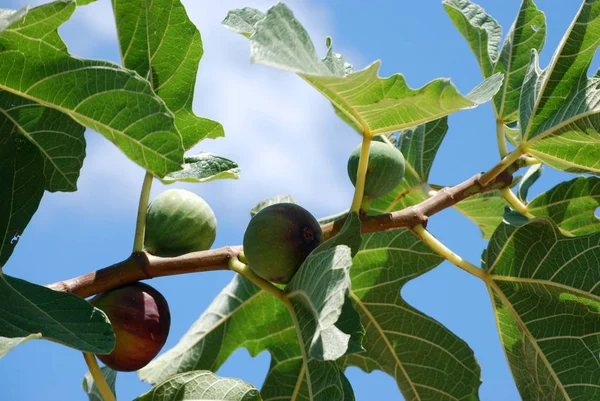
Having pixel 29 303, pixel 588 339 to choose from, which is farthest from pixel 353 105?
pixel 588 339

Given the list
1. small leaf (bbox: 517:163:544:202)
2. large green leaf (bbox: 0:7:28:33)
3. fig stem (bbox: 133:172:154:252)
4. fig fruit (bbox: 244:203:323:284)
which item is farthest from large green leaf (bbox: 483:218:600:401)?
large green leaf (bbox: 0:7:28:33)

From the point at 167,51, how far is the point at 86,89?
12.4 inches

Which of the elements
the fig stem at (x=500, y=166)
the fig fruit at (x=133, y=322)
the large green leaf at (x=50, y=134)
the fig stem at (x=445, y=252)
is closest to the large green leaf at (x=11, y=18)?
the large green leaf at (x=50, y=134)

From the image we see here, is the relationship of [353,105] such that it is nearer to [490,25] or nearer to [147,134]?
[147,134]

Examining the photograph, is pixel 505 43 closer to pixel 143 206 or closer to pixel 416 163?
pixel 416 163

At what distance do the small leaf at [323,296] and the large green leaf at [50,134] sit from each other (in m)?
0.58

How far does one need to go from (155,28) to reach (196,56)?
11 centimetres

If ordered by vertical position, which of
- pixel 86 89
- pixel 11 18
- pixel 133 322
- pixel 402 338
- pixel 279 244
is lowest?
pixel 402 338

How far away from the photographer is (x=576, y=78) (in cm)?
193

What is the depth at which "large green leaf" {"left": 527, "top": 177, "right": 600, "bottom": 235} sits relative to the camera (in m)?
2.11

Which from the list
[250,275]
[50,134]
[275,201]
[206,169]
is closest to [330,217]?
[275,201]

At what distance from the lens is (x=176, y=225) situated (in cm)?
175

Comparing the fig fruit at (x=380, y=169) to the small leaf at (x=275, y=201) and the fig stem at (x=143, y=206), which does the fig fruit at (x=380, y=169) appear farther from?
the fig stem at (x=143, y=206)

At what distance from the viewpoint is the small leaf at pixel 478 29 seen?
2.16 meters
